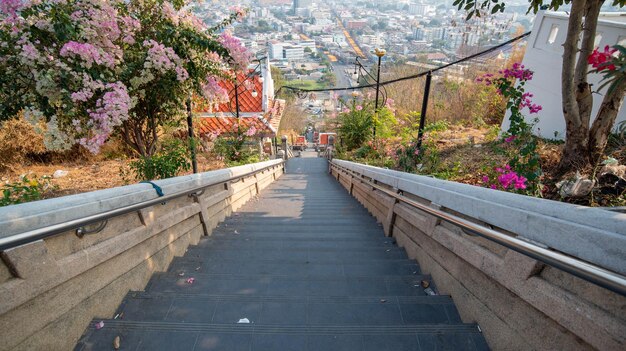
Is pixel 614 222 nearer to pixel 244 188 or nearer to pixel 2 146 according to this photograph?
pixel 244 188

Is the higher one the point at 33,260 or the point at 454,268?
the point at 33,260

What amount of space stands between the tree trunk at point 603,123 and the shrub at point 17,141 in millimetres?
9404

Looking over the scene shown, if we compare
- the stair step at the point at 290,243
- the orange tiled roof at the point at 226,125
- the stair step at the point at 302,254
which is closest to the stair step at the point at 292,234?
the stair step at the point at 290,243

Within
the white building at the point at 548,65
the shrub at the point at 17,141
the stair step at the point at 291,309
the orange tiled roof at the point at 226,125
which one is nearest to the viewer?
the stair step at the point at 291,309

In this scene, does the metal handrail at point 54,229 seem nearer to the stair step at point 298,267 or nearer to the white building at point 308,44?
the stair step at point 298,267

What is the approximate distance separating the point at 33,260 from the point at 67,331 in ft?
1.57

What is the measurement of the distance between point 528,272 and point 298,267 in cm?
184

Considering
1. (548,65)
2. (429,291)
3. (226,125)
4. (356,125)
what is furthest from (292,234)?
(356,125)

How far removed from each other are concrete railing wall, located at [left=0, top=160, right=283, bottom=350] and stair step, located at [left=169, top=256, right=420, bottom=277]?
0.26 m

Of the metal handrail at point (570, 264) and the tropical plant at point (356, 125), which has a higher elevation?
the tropical plant at point (356, 125)

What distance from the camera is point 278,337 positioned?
186 centimetres

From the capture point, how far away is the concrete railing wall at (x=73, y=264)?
1493 mm

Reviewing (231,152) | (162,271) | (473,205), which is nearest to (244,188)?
(231,152)

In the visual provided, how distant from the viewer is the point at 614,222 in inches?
52.2
